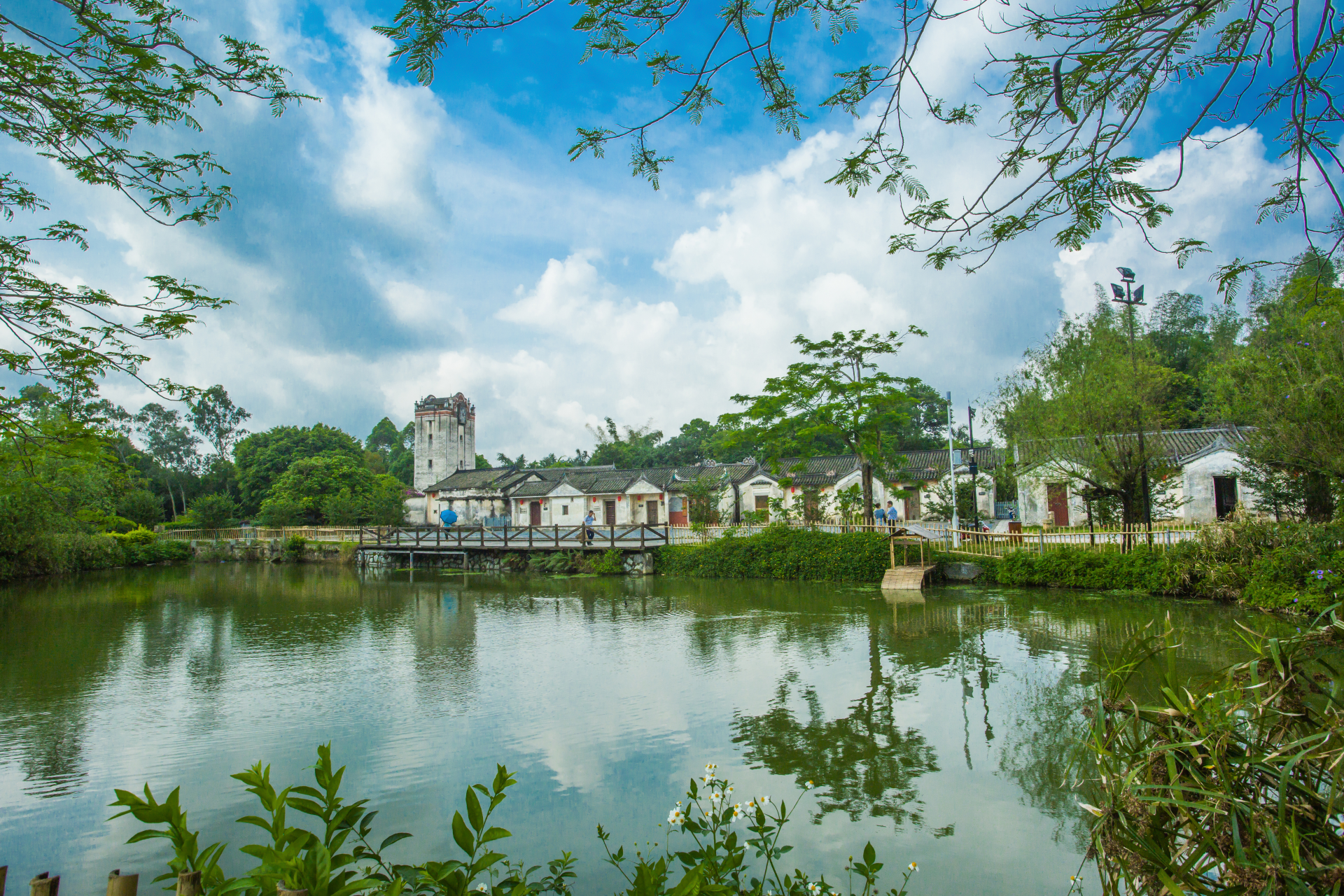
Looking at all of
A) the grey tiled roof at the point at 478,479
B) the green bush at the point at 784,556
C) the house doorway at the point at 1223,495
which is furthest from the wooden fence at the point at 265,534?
the house doorway at the point at 1223,495

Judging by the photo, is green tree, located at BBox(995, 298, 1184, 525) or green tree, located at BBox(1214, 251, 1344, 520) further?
green tree, located at BBox(995, 298, 1184, 525)

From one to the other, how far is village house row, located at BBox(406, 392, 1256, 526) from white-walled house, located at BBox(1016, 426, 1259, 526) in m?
0.04

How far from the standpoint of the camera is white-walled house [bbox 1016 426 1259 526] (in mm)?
18641

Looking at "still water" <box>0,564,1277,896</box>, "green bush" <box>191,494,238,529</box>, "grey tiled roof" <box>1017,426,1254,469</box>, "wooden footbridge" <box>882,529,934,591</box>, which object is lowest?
"still water" <box>0,564,1277,896</box>

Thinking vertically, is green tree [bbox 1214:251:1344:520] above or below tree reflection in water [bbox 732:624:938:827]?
above

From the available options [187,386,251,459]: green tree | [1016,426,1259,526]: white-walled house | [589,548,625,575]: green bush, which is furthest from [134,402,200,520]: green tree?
[1016,426,1259,526]: white-walled house

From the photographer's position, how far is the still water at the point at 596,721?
5078mm

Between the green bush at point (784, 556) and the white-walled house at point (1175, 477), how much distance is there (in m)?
5.04

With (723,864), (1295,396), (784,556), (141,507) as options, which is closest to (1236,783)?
(723,864)

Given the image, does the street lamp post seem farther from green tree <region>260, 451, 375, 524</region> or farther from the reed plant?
green tree <region>260, 451, 375, 524</region>

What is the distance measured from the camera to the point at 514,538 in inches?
1141

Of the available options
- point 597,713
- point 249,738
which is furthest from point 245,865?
point 597,713

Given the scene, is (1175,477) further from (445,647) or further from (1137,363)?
(445,647)

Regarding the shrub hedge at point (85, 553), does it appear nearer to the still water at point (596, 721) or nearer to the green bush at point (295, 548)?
the green bush at point (295, 548)
